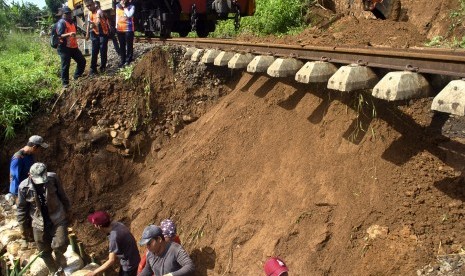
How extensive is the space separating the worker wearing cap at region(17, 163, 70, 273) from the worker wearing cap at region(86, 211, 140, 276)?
946 mm

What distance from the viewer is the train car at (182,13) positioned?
10.2m

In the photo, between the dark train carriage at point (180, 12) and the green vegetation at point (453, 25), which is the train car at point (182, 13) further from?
the green vegetation at point (453, 25)

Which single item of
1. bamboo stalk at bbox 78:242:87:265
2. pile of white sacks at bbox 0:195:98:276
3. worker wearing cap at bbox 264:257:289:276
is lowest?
pile of white sacks at bbox 0:195:98:276

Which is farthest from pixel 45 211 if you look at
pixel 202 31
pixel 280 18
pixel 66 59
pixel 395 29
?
pixel 280 18

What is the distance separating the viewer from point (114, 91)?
7332 millimetres

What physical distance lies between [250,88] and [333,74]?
2205 millimetres

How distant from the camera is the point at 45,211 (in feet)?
16.7

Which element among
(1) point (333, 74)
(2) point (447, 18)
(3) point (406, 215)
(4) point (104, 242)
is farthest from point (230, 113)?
(2) point (447, 18)

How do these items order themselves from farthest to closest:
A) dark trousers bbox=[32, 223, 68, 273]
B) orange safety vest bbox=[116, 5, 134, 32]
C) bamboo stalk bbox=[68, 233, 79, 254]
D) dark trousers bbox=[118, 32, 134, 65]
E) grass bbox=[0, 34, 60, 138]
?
orange safety vest bbox=[116, 5, 134, 32]
dark trousers bbox=[118, 32, 134, 65]
grass bbox=[0, 34, 60, 138]
bamboo stalk bbox=[68, 233, 79, 254]
dark trousers bbox=[32, 223, 68, 273]

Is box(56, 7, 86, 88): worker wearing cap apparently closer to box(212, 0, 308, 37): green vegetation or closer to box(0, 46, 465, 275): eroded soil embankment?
box(0, 46, 465, 275): eroded soil embankment

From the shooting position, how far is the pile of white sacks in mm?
5430

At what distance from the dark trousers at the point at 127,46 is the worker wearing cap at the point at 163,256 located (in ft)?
16.2

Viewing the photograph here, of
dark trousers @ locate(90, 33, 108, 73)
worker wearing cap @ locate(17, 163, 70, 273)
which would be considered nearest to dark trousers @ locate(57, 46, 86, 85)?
dark trousers @ locate(90, 33, 108, 73)

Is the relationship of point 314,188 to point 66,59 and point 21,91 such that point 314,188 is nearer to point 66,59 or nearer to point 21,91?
point 66,59
